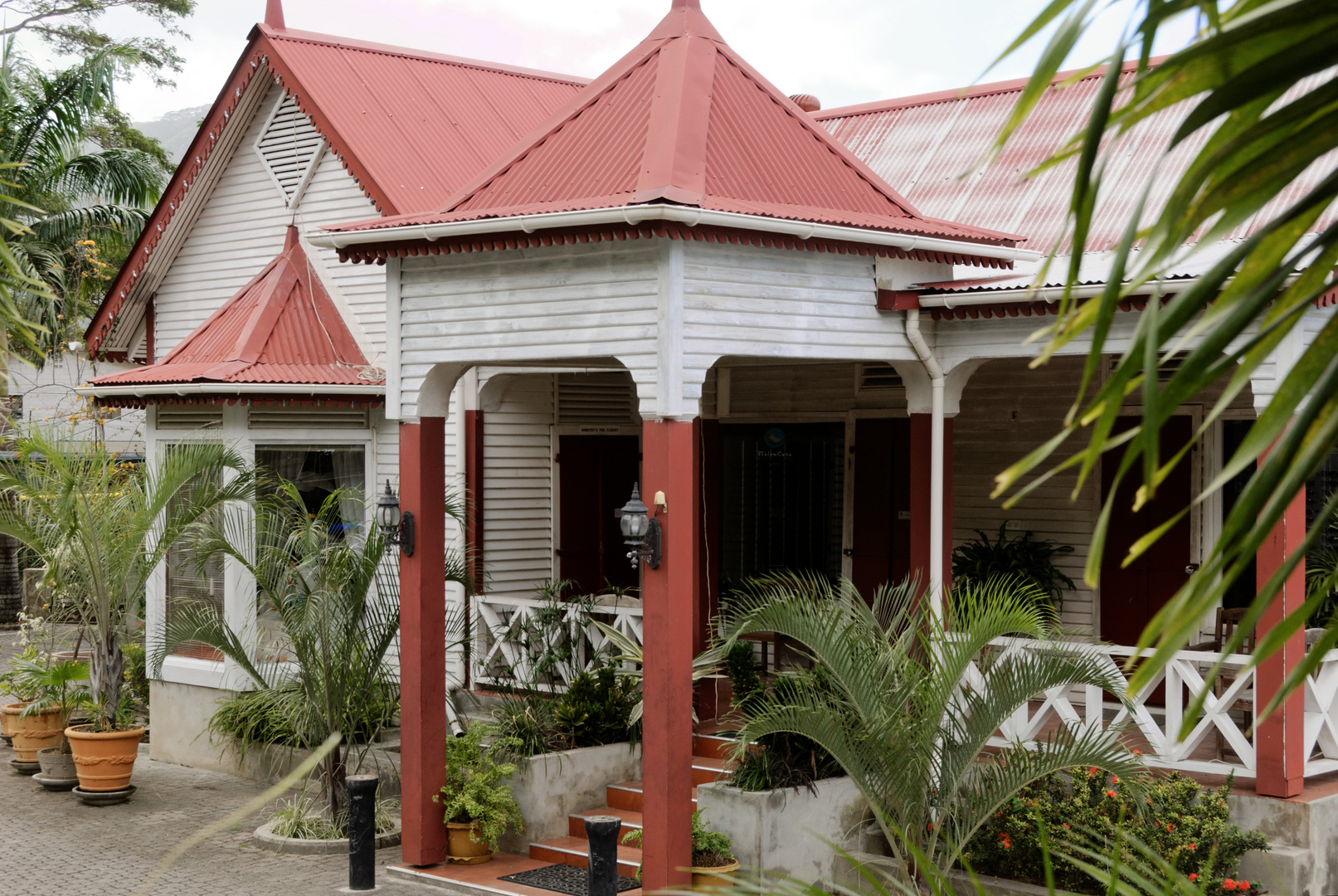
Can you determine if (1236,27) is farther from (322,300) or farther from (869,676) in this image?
(322,300)

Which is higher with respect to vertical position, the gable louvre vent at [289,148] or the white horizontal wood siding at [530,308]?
the gable louvre vent at [289,148]

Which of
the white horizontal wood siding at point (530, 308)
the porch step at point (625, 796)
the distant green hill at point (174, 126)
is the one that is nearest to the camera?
the white horizontal wood siding at point (530, 308)

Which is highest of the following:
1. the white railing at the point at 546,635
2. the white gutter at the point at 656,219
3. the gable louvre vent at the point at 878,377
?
the white gutter at the point at 656,219

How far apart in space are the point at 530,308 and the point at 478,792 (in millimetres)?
3232

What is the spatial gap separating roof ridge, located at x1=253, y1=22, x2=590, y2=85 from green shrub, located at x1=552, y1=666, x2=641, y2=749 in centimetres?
761

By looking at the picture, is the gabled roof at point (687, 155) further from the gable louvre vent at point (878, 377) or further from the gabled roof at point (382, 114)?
the gabled roof at point (382, 114)

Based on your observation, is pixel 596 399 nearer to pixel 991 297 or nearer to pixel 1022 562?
pixel 1022 562

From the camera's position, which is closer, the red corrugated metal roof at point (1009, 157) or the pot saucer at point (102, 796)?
the red corrugated metal roof at point (1009, 157)

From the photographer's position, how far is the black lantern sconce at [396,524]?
987cm

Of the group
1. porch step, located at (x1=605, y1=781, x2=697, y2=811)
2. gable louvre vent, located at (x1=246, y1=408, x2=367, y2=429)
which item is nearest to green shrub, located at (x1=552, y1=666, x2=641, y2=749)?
porch step, located at (x1=605, y1=781, x2=697, y2=811)

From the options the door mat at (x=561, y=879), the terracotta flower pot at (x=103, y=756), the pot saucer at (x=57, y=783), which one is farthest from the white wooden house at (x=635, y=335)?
the terracotta flower pot at (x=103, y=756)

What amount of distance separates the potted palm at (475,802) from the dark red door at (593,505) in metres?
3.74

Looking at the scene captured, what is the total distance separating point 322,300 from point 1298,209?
42.3 feet

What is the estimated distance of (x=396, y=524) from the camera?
1001cm
